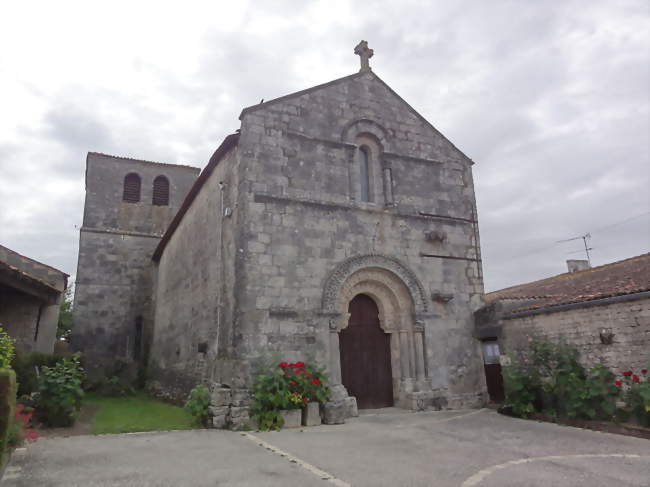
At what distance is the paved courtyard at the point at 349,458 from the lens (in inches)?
202

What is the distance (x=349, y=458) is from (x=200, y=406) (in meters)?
3.88

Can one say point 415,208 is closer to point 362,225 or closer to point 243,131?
point 362,225

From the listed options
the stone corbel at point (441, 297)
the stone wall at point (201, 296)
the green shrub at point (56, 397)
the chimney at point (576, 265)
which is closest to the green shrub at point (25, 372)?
the green shrub at point (56, 397)

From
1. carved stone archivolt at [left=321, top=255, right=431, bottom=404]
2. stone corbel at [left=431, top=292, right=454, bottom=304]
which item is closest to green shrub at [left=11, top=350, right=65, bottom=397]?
carved stone archivolt at [left=321, top=255, right=431, bottom=404]

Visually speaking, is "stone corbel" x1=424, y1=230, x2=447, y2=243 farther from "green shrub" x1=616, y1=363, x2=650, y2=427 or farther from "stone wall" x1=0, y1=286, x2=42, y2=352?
"stone wall" x1=0, y1=286, x2=42, y2=352

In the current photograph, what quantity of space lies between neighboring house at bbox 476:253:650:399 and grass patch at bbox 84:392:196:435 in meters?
7.27

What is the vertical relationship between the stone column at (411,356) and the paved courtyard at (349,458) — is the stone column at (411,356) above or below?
above

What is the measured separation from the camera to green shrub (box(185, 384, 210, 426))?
29.3 ft

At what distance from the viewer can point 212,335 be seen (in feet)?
34.1

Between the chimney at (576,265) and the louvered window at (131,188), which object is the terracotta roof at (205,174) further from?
the chimney at (576,265)

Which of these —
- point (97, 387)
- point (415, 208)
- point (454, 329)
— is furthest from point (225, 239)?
point (97, 387)

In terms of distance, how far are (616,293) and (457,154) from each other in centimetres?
606

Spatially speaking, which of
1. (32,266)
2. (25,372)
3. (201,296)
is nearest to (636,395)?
(201,296)

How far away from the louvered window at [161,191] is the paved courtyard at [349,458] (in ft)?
52.0
